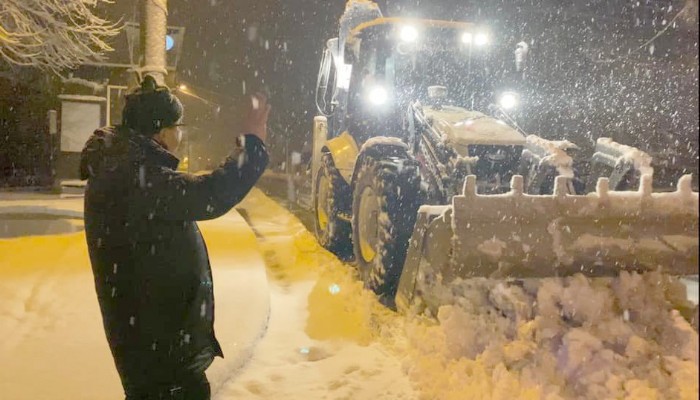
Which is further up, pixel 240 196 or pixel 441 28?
pixel 441 28

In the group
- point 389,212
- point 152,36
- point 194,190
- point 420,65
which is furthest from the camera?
point 420,65

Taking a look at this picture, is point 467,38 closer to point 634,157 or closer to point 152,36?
point 634,157

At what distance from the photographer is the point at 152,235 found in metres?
2.19

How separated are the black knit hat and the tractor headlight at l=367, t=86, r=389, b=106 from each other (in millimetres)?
5170

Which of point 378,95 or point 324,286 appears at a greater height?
point 378,95

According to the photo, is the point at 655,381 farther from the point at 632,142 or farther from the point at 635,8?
the point at 632,142

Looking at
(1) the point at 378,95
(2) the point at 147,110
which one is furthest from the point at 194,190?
(1) the point at 378,95

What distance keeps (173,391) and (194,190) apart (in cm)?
77

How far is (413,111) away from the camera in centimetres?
704

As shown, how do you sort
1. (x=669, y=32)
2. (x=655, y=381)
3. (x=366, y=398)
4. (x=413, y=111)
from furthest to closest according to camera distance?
(x=669, y=32) < (x=413, y=111) < (x=366, y=398) < (x=655, y=381)

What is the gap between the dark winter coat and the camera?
2143 mm

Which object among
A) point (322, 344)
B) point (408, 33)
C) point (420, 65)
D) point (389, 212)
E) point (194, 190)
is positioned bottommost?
point (322, 344)

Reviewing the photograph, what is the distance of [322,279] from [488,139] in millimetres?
2517

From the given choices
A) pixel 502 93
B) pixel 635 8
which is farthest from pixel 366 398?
pixel 635 8
